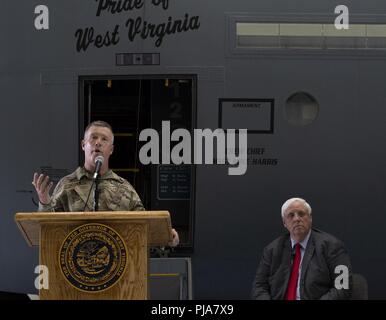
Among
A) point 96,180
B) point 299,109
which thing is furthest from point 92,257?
point 299,109

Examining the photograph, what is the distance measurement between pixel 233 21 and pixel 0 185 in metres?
2.34

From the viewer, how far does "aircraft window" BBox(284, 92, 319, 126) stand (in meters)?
7.06

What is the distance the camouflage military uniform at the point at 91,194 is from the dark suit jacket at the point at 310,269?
1.27 m

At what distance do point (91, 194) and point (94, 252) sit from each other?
633 millimetres

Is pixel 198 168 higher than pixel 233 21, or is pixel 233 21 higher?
pixel 233 21

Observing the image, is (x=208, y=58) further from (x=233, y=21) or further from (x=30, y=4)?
(x=30, y=4)

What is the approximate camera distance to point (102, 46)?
23.2 ft

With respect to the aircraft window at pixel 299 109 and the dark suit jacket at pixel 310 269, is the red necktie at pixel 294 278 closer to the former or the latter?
the dark suit jacket at pixel 310 269

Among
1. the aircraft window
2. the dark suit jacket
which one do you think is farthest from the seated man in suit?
the aircraft window

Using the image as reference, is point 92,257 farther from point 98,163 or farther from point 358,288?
point 358,288
